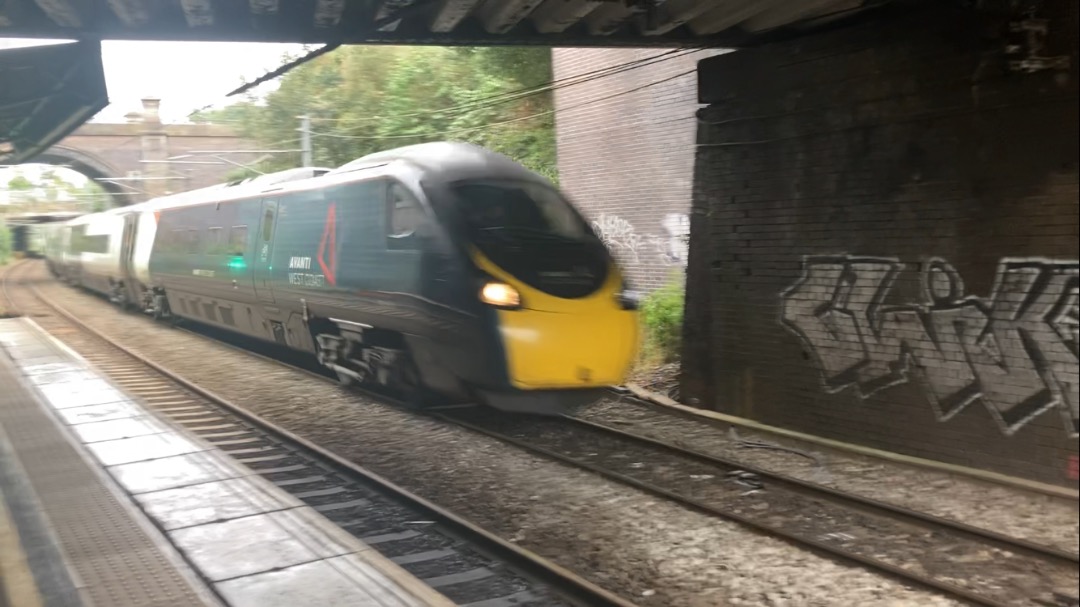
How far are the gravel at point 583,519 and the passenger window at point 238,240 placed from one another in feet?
9.52

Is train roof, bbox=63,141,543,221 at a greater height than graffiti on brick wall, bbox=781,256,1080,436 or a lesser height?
greater

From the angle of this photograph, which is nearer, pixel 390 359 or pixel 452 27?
pixel 452 27

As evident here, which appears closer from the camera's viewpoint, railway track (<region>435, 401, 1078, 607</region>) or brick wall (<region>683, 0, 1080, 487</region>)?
brick wall (<region>683, 0, 1080, 487</region>)

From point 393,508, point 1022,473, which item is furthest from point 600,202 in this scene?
point 1022,473

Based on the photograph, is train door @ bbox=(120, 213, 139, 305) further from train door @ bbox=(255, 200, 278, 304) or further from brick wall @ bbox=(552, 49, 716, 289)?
brick wall @ bbox=(552, 49, 716, 289)

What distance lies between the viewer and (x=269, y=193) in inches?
452

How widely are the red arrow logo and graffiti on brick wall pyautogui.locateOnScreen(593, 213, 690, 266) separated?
3.25m

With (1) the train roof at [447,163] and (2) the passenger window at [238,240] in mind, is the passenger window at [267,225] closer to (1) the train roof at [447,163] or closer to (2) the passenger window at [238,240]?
(2) the passenger window at [238,240]

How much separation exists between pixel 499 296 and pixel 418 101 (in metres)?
7.66

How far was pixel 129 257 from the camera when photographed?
2011cm

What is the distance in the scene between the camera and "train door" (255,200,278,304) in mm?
11266

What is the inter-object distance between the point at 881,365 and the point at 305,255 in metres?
7.08

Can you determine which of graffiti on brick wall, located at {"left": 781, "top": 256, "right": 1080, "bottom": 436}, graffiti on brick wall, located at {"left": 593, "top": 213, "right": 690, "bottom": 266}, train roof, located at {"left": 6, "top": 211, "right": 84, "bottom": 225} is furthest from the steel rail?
train roof, located at {"left": 6, "top": 211, "right": 84, "bottom": 225}

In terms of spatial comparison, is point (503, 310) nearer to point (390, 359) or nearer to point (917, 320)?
point (390, 359)
